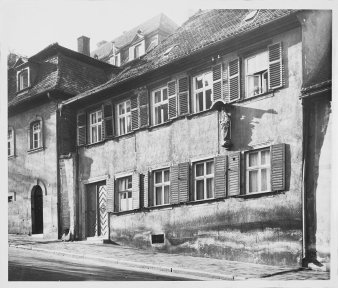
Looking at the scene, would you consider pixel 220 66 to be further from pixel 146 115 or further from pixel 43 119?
pixel 43 119

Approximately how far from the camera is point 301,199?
607 cm

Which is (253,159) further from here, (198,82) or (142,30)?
(142,30)

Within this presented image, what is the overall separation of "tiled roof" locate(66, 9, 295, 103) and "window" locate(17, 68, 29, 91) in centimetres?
71

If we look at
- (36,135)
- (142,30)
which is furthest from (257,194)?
(36,135)

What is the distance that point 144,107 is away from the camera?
7.36 metres

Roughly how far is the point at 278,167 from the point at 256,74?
1117 millimetres

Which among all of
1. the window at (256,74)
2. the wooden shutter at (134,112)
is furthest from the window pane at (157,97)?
the window at (256,74)

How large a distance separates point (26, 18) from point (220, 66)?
2281mm

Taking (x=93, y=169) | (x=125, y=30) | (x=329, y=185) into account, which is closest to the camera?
(x=329, y=185)

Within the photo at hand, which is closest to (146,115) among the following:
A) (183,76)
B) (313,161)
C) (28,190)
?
(183,76)

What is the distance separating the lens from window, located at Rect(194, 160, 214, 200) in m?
6.80

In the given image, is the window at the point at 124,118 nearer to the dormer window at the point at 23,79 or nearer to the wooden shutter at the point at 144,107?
Answer: the wooden shutter at the point at 144,107

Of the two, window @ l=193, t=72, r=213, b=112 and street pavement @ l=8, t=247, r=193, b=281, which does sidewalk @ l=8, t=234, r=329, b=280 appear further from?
window @ l=193, t=72, r=213, b=112

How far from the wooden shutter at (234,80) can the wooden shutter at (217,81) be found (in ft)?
0.39
